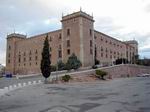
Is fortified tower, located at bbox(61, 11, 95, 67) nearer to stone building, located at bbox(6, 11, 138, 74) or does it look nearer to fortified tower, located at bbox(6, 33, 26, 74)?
stone building, located at bbox(6, 11, 138, 74)

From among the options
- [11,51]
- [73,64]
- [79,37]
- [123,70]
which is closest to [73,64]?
→ [73,64]

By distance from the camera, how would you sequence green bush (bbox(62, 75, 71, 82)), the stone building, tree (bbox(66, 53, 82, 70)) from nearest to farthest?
green bush (bbox(62, 75, 71, 82)) → tree (bbox(66, 53, 82, 70)) → the stone building

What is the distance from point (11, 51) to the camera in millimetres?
87000

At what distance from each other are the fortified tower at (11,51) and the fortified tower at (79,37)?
27990 mm

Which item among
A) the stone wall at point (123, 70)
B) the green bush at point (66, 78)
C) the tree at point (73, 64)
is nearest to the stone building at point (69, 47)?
the tree at point (73, 64)

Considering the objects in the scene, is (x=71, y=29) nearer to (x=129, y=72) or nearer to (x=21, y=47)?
(x=129, y=72)

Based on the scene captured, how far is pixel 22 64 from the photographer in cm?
8144

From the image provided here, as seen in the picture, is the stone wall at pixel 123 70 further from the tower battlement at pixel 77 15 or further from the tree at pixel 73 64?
the tower battlement at pixel 77 15

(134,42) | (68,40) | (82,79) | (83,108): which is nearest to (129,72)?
(68,40)

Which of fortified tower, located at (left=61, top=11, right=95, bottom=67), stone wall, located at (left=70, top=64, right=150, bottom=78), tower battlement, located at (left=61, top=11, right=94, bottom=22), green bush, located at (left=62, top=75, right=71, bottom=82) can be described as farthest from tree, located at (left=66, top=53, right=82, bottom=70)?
green bush, located at (left=62, top=75, right=71, bottom=82)

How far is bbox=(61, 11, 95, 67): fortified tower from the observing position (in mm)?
59688

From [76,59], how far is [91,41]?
8.03 metres

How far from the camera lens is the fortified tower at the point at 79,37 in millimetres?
59688

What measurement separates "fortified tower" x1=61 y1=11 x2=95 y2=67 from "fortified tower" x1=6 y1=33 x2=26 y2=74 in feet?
91.8
